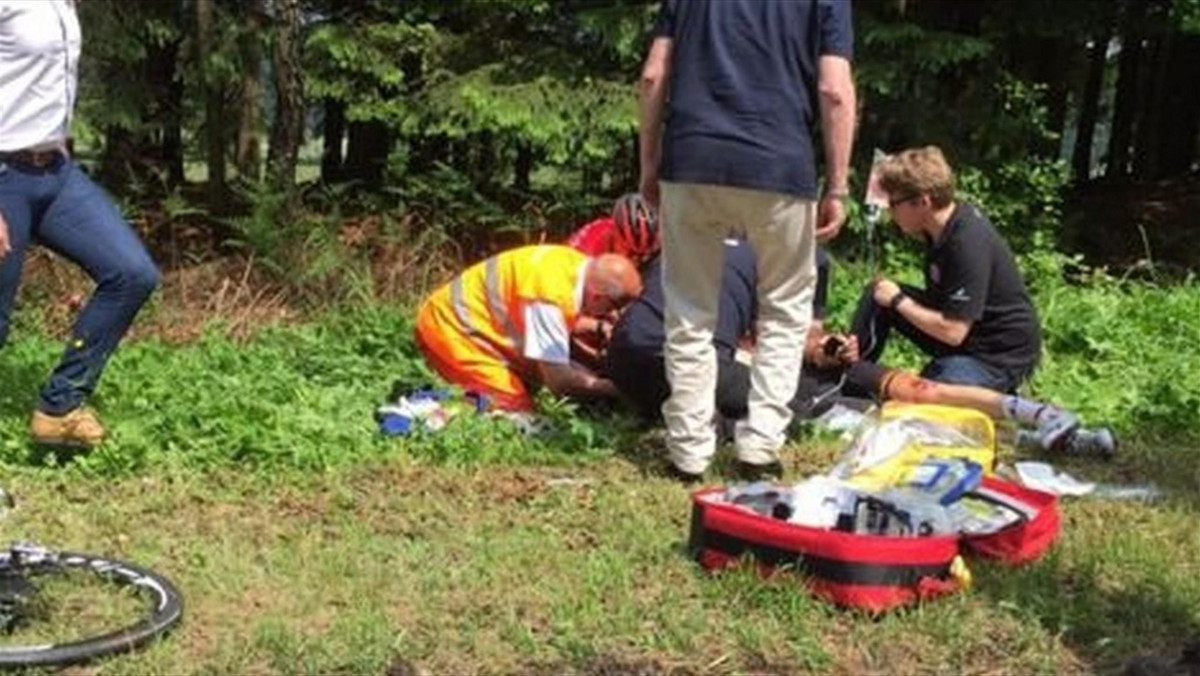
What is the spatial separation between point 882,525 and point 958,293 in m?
2.40

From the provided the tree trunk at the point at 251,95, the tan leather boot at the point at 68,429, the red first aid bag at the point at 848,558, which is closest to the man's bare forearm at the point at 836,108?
the red first aid bag at the point at 848,558

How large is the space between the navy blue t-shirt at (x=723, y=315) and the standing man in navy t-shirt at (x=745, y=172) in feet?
1.54

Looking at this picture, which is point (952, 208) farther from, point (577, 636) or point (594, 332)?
point (577, 636)

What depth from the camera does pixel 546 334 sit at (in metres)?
6.41

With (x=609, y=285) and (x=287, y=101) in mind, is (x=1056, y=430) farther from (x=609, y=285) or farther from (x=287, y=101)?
(x=287, y=101)

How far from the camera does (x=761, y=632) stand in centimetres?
400

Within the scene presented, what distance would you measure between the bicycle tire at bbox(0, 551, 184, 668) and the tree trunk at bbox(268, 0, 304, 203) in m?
6.88

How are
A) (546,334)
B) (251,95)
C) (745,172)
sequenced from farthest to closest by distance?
(251,95)
(546,334)
(745,172)

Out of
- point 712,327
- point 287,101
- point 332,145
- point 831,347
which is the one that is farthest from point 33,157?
point 332,145

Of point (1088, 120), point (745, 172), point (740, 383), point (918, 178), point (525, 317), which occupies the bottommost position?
point (1088, 120)

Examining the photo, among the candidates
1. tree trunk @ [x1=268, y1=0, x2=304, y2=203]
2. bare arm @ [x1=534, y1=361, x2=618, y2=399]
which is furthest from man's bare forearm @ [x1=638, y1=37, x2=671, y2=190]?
tree trunk @ [x1=268, y1=0, x2=304, y2=203]

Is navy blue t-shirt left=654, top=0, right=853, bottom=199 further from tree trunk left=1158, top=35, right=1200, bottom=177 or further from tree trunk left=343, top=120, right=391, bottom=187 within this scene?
tree trunk left=1158, top=35, right=1200, bottom=177

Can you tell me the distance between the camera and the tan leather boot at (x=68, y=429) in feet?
18.0

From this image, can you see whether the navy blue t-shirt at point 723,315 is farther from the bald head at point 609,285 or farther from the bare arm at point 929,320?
the bare arm at point 929,320
